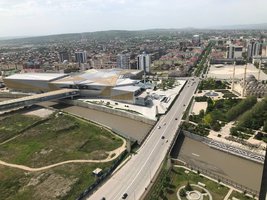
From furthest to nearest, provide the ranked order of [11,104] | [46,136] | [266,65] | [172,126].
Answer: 1. [266,65]
2. [11,104]
3. [172,126]
4. [46,136]

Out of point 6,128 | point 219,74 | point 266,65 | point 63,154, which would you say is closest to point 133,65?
point 219,74

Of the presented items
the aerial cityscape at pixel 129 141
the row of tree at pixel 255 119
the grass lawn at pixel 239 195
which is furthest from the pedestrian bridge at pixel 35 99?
the grass lawn at pixel 239 195

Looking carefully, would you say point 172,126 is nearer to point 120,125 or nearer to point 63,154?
point 120,125

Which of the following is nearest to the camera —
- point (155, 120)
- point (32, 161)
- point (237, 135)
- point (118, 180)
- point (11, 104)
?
point (118, 180)

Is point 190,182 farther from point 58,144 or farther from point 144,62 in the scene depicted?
point 144,62

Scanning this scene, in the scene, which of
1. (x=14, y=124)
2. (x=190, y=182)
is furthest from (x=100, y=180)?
(x=14, y=124)

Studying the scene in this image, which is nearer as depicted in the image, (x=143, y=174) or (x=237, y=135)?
(x=143, y=174)

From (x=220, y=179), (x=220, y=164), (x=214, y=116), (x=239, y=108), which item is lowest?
(x=220, y=164)
